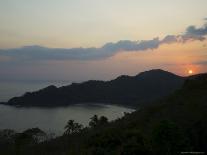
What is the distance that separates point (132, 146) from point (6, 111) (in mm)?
179822

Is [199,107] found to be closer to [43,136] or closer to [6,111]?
[43,136]

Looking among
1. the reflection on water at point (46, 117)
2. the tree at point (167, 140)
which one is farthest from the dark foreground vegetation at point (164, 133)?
the reflection on water at point (46, 117)

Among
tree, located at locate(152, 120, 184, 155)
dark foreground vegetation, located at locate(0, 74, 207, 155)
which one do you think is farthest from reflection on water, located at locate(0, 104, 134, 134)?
tree, located at locate(152, 120, 184, 155)

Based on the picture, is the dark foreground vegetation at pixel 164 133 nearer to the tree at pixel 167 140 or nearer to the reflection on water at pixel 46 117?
the tree at pixel 167 140

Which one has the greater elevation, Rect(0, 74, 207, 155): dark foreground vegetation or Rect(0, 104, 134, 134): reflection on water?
Rect(0, 74, 207, 155): dark foreground vegetation

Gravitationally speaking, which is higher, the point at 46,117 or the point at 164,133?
the point at 164,133

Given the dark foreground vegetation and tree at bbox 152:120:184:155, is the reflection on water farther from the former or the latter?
tree at bbox 152:120:184:155

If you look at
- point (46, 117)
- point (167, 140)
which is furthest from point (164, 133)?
point (46, 117)

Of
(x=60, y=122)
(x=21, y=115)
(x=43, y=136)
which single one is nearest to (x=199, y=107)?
(x=43, y=136)

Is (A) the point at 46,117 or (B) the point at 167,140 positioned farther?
(A) the point at 46,117

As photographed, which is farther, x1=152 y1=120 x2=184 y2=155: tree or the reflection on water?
the reflection on water

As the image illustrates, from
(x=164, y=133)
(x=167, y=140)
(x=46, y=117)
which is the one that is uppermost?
(x=164, y=133)

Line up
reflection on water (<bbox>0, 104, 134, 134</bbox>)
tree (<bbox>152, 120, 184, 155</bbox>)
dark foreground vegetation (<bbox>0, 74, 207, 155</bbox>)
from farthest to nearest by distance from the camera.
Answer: reflection on water (<bbox>0, 104, 134, 134</bbox>), dark foreground vegetation (<bbox>0, 74, 207, 155</bbox>), tree (<bbox>152, 120, 184, 155</bbox>)

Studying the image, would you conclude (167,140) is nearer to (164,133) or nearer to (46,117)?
(164,133)
